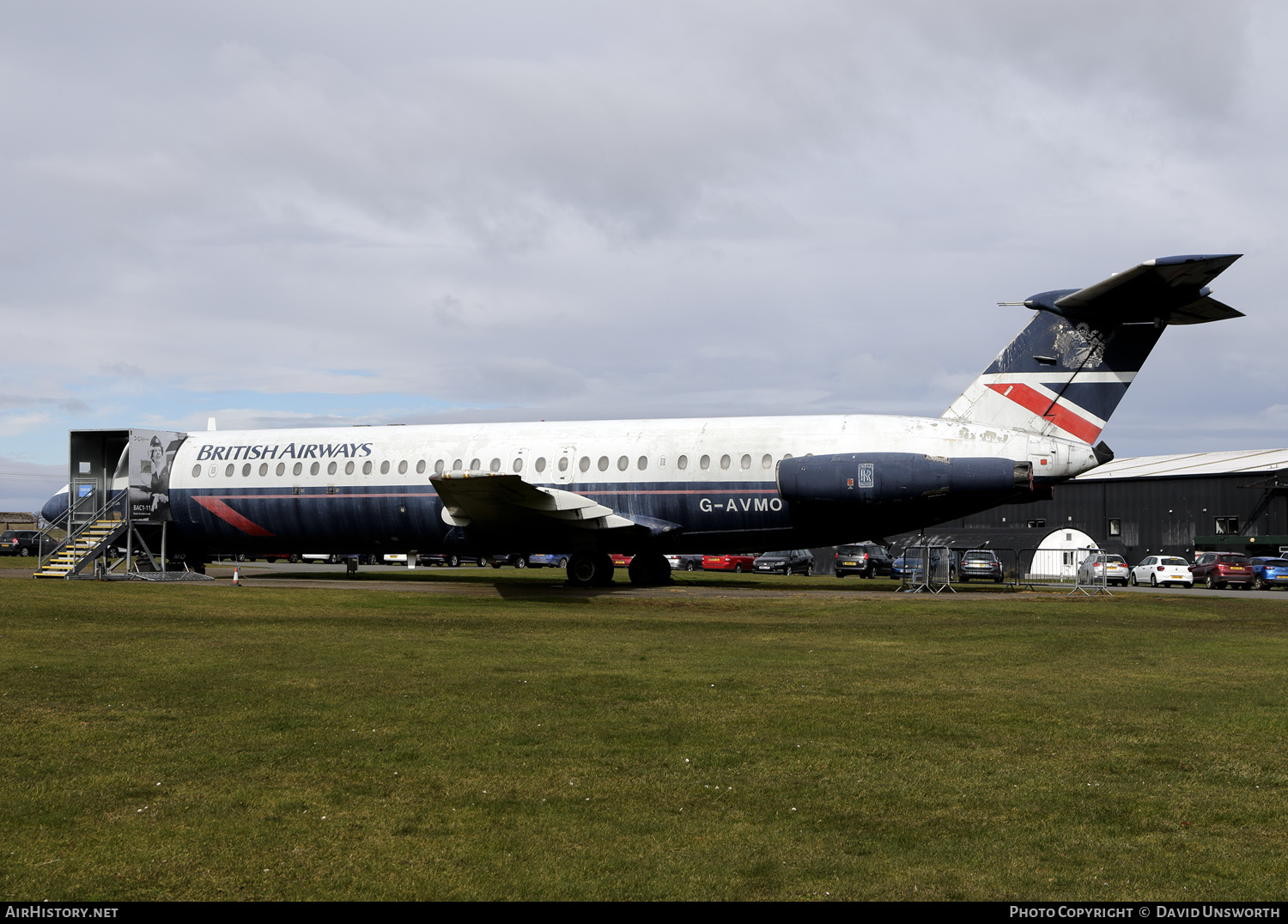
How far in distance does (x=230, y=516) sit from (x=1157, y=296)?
1033 inches

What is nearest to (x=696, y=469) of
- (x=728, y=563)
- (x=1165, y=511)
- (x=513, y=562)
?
(x=728, y=563)

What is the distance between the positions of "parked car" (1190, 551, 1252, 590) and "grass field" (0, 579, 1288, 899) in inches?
1102

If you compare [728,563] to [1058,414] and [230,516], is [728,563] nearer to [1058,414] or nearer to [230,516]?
[230,516]

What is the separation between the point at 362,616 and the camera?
2088cm

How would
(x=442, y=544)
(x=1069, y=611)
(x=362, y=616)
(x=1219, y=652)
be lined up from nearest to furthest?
(x=1219, y=652) < (x=362, y=616) < (x=1069, y=611) < (x=442, y=544)

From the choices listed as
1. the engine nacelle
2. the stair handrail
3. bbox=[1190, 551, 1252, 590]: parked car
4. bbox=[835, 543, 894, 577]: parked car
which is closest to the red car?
bbox=[835, 543, 894, 577]: parked car

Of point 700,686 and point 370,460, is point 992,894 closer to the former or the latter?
A: point 700,686

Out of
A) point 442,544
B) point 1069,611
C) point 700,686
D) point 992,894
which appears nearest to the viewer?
point 992,894

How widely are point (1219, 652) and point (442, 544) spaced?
2079cm

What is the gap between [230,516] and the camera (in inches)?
1298

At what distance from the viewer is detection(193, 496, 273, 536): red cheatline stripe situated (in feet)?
108

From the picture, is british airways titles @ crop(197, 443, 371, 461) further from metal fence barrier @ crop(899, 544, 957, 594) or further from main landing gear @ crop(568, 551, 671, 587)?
metal fence barrier @ crop(899, 544, 957, 594)
